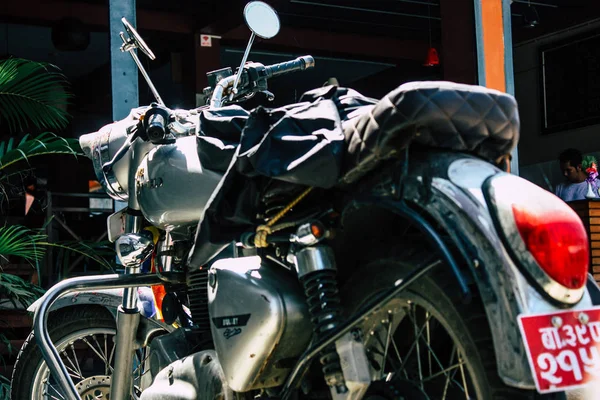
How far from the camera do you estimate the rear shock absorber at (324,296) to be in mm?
1908

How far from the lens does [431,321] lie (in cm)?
189

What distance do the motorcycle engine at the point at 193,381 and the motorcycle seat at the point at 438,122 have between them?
2.56 feet

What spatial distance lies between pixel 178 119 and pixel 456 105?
3.59 feet

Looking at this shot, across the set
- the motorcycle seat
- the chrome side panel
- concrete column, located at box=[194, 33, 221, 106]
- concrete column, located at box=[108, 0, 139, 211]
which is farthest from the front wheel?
concrete column, located at box=[194, 33, 221, 106]

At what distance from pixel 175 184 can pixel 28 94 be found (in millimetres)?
2580

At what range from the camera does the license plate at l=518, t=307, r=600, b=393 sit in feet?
5.08

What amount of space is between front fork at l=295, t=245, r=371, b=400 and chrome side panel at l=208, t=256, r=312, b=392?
0.36ft

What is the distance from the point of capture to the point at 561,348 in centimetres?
158

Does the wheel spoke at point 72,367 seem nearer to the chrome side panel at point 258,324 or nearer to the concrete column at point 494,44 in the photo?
the chrome side panel at point 258,324

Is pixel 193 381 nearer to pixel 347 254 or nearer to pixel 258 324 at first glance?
pixel 258 324

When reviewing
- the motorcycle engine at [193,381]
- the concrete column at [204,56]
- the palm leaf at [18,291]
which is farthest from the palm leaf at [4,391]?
the concrete column at [204,56]

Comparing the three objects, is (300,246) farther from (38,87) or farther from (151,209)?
(38,87)

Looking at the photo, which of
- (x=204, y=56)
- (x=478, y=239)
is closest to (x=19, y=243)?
(x=478, y=239)

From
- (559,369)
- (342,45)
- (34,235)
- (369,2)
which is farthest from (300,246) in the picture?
(342,45)
